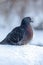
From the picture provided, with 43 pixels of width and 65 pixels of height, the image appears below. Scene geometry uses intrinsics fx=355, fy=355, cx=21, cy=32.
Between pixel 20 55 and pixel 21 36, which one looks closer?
pixel 20 55

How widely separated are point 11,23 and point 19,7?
0.44 meters

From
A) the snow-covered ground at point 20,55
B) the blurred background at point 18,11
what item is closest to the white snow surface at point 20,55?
the snow-covered ground at point 20,55

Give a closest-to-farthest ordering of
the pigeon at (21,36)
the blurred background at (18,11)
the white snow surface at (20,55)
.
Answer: the white snow surface at (20,55), the pigeon at (21,36), the blurred background at (18,11)

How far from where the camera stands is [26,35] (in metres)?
3.39

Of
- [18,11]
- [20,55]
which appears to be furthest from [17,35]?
[18,11]

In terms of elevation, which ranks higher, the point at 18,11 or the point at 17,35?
the point at 17,35

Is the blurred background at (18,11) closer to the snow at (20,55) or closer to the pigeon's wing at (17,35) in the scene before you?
the pigeon's wing at (17,35)

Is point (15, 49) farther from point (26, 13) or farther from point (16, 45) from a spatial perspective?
point (26, 13)

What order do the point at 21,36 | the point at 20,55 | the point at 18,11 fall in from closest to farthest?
1. the point at 20,55
2. the point at 21,36
3. the point at 18,11

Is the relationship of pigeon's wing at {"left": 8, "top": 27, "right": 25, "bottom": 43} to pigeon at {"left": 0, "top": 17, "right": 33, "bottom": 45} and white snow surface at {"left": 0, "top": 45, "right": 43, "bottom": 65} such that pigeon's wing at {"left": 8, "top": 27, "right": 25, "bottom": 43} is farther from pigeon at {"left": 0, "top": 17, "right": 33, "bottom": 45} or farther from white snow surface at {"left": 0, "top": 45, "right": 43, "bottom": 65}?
white snow surface at {"left": 0, "top": 45, "right": 43, "bottom": 65}

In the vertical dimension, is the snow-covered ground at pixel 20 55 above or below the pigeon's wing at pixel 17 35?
below

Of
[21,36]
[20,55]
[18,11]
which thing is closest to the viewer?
[20,55]

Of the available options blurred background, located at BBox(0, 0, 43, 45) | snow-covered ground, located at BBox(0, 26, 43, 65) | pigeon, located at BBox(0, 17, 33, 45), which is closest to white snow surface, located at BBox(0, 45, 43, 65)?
snow-covered ground, located at BBox(0, 26, 43, 65)

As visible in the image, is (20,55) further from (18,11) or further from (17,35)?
(18,11)
